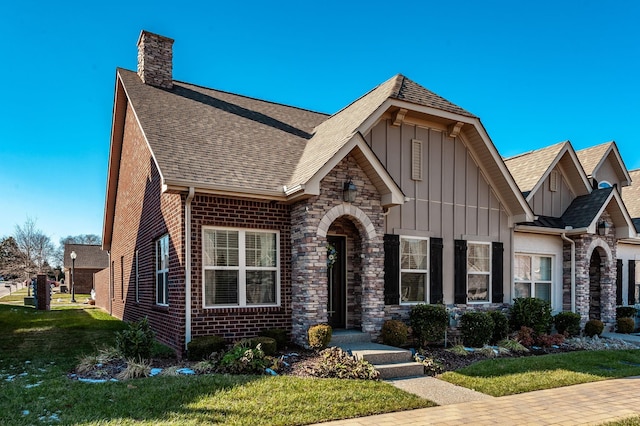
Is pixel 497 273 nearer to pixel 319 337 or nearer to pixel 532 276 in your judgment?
pixel 532 276

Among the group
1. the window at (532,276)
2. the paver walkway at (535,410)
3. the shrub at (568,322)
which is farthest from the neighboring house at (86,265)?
the paver walkway at (535,410)

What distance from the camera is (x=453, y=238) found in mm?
12078

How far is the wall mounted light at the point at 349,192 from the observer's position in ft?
32.1

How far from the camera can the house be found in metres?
9.44

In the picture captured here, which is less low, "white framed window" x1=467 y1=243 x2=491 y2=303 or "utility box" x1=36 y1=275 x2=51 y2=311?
"white framed window" x1=467 y1=243 x2=491 y2=303

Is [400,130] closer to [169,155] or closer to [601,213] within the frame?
[169,155]

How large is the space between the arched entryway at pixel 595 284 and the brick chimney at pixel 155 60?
14669mm

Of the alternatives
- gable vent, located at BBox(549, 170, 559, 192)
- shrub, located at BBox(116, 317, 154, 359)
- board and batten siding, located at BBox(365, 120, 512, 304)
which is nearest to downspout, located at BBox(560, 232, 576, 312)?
gable vent, located at BBox(549, 170, 559, 192)

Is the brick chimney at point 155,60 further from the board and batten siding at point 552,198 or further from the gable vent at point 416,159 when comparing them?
the board and batten siding at point 552,198

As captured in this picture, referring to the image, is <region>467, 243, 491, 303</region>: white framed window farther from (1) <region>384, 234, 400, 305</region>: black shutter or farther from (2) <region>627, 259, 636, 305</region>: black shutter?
(2) <region>627, 259, 636, 305</region>: black shutter

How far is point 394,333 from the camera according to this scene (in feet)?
32.4

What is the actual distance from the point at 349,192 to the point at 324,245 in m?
1.24

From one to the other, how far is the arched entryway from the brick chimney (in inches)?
578

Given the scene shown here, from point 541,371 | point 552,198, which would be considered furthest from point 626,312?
point 541,371
